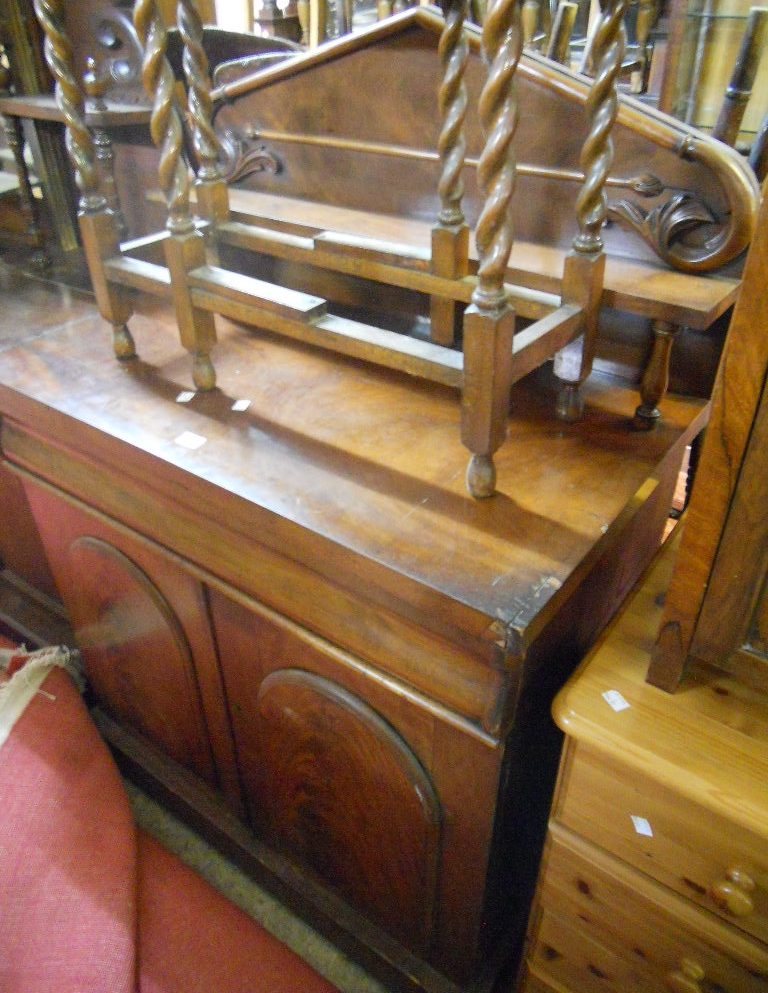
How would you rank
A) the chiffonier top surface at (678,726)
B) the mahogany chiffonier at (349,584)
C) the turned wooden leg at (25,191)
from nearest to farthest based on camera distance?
the chiffonier top surface at (678,726) < the mahogany chiffonier at (349,584) < the turned wooden leg at (25,191)

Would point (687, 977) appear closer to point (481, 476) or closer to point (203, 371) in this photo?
point (481, 476)

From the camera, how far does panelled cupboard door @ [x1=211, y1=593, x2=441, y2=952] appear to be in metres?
0.86

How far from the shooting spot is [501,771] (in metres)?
0.76

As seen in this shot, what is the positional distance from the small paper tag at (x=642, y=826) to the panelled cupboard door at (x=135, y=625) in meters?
0.56

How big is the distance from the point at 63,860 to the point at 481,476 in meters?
0.82

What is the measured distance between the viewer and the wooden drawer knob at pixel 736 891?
639mm

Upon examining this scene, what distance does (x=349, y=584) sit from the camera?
763mm

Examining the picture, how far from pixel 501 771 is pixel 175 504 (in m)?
0.48

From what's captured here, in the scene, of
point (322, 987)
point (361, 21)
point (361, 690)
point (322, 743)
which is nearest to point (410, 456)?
point (361, 690)

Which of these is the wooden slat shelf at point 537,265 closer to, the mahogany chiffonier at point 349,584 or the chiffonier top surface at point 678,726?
the mahogany chiffonier at point 349,584

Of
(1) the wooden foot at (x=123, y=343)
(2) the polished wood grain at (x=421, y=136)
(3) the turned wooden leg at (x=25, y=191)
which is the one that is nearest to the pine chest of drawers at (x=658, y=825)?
(2) the polished wood grain at (x=421, y=136)

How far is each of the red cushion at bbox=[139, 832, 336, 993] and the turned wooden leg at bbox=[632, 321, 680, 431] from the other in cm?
88

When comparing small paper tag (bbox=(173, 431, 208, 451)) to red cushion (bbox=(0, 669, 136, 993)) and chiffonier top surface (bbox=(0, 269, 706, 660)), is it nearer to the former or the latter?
chiffonier top surface (bbox=(0, 269, 706, 660))

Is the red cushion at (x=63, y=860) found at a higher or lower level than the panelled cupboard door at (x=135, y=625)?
lower
